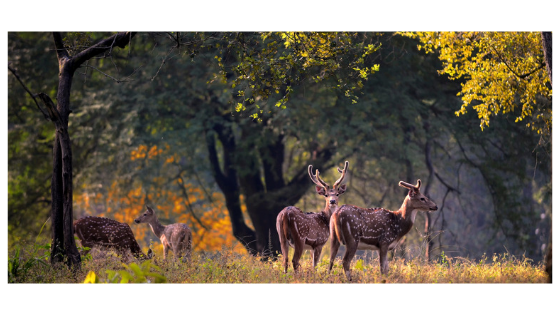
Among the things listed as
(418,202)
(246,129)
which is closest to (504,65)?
(418,202)

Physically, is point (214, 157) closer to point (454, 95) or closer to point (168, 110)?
point (168, 110)

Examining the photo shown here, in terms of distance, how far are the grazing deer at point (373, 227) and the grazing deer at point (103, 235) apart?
14.6ft

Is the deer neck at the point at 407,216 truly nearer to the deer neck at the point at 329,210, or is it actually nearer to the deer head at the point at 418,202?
the deer head at the point at 418,202

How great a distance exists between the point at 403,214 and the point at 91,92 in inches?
523

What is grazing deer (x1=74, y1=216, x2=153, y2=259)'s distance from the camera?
40.9 ft

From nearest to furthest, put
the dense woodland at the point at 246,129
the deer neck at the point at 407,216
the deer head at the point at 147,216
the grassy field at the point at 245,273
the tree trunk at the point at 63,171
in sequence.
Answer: the grassy field at the point at 245,273
the tree trunk at the point at 63,171
the deer neck at the point at 407,216
the deer head at the point at 147,216
the dense woodland at the point at 246,129

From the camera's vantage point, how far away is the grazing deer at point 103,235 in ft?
40.9

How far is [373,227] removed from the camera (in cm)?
1044

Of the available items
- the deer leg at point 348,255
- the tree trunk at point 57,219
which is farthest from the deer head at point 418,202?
the tree trunk at point 57,219

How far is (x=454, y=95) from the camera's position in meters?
19.7

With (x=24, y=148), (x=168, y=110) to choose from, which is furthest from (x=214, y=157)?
(x=24, y=148)

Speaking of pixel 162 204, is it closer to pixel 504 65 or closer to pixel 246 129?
pixel 246 129

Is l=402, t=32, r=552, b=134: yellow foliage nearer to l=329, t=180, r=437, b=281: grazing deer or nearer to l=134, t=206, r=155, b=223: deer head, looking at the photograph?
l=329, t=180, r=437, b=281: grazing deer

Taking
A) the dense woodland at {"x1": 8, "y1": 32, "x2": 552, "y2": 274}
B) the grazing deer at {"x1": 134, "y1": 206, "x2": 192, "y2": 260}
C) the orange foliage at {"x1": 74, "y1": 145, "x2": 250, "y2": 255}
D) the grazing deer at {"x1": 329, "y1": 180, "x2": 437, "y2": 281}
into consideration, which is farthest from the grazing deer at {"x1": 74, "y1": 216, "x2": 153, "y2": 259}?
the orange foliage at {"x1": 74, "y1": 145, "x2": 250, "y2": 255}
